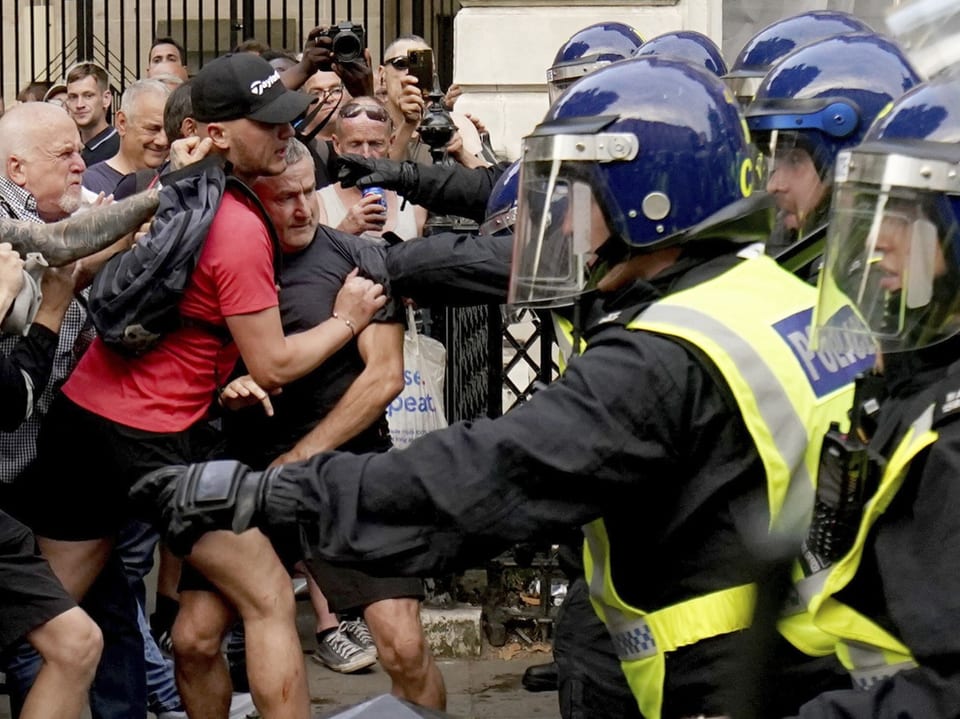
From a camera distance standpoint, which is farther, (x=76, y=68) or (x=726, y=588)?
(x=76, y=68)

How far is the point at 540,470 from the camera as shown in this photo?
2584mm

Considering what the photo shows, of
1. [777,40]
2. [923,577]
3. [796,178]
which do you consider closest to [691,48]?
[777,40]

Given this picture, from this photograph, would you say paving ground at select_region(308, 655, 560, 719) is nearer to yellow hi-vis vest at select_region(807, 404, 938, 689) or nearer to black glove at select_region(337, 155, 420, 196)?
black glove at select_region(337, 155, 420, 196)

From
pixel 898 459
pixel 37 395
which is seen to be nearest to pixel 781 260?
pixel 898 459

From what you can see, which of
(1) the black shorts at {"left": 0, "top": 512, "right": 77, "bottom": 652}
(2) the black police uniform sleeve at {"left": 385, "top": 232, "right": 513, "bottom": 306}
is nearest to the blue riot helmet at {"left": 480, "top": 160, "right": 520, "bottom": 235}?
(2) the black police uniform sleeve at {"left": 385, "top": 232, "right": 513, "bottom": 306}

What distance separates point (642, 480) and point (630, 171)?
1.97 feet

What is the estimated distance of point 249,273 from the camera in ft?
15.0

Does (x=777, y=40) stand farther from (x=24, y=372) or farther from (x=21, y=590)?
(x=21, y=590)

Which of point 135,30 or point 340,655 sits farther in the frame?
point 135,30

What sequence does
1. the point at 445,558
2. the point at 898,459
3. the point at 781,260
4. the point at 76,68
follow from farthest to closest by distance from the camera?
the point at 76,68
the point at 781,260
the point at 445,558
the point at 898,459

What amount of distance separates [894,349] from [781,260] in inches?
45.2

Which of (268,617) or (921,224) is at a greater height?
(921,224)

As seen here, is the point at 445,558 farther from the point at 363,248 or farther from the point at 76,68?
the point at 76,68

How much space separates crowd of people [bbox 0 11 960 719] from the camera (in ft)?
8.07
